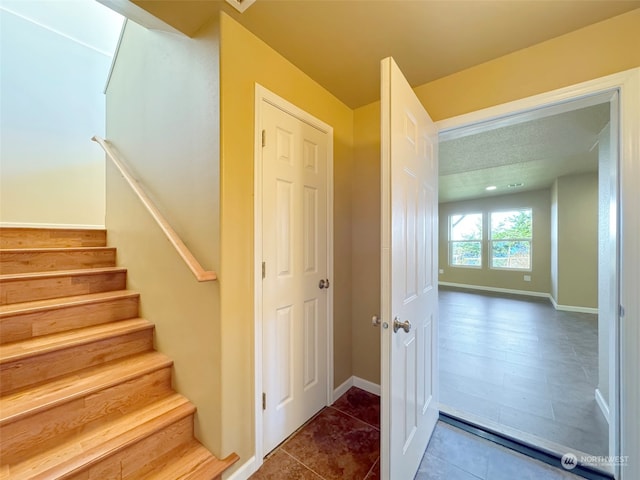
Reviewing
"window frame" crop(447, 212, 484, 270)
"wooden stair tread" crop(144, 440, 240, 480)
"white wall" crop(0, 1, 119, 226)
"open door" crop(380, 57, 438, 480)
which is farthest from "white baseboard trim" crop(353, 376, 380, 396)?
"window frame" crop(447, 212, 484, 270)

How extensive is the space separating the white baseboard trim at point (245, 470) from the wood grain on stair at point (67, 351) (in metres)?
0.94

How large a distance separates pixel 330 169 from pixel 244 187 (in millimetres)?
811

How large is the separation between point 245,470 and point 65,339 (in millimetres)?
1242

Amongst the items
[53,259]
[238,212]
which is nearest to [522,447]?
[238,212]

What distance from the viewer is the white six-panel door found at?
1.52m

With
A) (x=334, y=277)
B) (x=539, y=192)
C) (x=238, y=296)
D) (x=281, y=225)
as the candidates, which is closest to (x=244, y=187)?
(x=281, y=225)

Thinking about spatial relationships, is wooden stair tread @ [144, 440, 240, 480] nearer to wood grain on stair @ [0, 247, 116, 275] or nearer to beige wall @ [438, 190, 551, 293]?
wood grain on stair @ [0, 247, 116, 275]

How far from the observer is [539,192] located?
5.87 metres

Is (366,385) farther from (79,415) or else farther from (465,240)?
(465,240)

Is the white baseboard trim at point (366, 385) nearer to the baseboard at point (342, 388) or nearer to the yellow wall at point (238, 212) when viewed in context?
the baseboard at point (342, 388)

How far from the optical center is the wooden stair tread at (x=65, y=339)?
1.29 metres

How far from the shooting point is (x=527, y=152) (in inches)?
124

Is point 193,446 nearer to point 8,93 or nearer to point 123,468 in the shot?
point 123,468

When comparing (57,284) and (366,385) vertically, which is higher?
(57,284)
